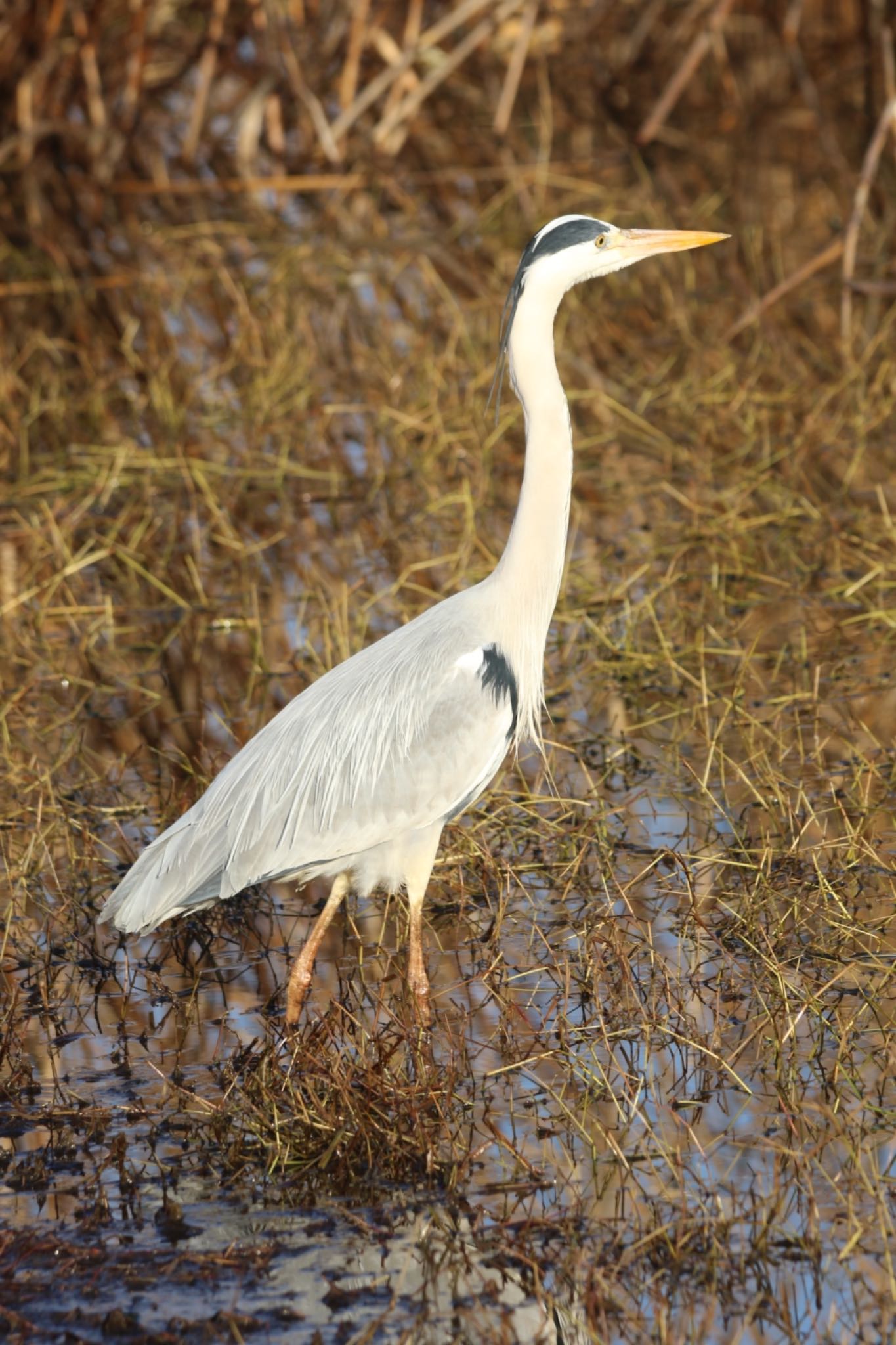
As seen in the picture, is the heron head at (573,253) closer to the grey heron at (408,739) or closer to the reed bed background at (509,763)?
the grey heron at (408,739)

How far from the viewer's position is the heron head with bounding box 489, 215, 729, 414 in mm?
4789

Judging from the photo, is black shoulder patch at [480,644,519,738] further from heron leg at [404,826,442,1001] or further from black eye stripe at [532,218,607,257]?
black eye stripe at [532,218,607,257]

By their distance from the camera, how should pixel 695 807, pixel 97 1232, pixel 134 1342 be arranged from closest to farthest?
1. pixel 134 1342
2. pixel 97 1232
3. pixel 695 807

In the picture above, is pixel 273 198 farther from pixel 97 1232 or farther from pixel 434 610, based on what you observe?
pixel 97 1232

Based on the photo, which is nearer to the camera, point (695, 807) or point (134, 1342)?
point (134, 1342)


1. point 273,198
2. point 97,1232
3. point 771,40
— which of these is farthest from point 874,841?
point 771,40

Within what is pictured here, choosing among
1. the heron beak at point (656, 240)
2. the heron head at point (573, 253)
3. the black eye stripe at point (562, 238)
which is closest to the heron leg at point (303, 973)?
the heron head at point (573, 253)

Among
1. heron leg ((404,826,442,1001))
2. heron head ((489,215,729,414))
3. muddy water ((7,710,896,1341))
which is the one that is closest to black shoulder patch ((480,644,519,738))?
heron leg ((404,826,442,1001))

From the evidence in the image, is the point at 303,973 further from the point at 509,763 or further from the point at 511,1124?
the point at 509,763

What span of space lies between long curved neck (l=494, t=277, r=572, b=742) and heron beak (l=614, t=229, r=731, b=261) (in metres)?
0.34

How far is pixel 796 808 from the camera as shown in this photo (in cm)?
499

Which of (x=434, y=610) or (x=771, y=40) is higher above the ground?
(x=771, y=40)

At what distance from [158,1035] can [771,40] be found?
16.0m

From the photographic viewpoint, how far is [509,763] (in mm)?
5836
